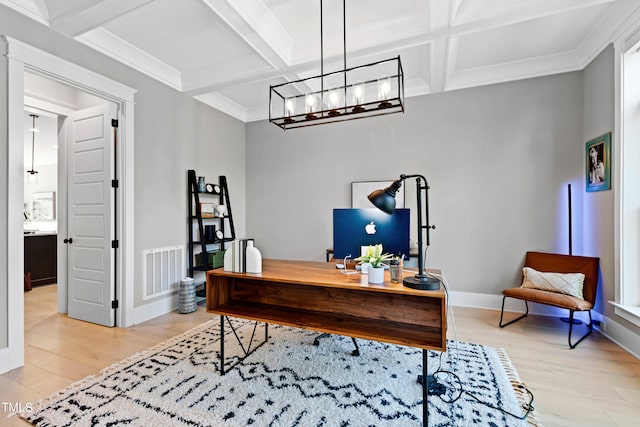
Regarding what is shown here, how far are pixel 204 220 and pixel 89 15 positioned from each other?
7.96 ft

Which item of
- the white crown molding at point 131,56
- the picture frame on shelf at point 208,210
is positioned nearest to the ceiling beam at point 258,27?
the white crown molding at point 131,56

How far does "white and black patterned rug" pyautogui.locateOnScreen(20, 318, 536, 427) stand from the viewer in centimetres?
164

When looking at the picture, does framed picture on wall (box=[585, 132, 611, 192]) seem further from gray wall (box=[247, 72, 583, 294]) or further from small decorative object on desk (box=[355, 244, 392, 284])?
small decorative object on desk (box=[355, 244, 392, 284])

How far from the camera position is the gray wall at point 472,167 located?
129 inches

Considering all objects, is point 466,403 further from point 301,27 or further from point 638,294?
point 301,27

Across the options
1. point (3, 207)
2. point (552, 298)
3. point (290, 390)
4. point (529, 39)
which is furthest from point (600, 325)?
point (3, 207)

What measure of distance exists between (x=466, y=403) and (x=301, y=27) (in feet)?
10.5

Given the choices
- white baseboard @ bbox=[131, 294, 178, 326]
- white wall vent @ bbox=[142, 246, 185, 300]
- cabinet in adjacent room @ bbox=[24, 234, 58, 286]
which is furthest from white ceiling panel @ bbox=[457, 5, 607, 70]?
cabinet in adjacent room @ bbox=[24, 234, 58, 286]

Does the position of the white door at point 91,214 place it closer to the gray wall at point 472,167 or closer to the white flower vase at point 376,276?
the gray wall at point 472,167

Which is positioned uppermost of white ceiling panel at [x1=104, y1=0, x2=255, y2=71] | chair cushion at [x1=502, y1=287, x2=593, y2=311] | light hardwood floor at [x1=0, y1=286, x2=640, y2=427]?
white ceiling panel at [x1=104, y1=0, x2=255, y2=71]

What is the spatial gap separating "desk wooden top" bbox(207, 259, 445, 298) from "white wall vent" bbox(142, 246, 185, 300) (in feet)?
5.58

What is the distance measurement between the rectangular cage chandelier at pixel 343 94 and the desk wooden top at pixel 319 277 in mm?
1011

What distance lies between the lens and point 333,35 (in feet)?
9.36

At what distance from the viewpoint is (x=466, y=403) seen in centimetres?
175
